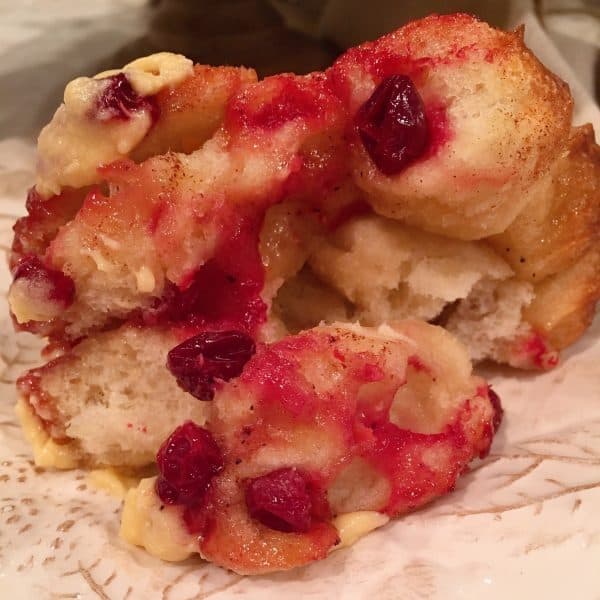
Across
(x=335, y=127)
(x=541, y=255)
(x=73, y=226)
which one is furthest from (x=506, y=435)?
(x=73, y=226)

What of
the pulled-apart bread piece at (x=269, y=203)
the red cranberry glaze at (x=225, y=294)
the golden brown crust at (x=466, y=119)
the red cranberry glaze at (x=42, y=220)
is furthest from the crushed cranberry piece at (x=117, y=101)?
the golden brown crust at (x=466, y=119)

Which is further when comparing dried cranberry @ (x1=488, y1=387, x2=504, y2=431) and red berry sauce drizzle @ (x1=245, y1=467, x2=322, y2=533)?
dried cranberry @ (x1=488, y1=387, x2=504, y2=431)

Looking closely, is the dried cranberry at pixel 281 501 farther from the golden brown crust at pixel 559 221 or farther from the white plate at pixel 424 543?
the golden brown crust at pixel 559 221

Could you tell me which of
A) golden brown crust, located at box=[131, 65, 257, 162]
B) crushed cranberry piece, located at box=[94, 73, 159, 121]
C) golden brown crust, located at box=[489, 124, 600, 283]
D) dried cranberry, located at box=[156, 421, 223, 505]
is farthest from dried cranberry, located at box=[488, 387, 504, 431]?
crushed cranberry piece, located at box=[94, 73, 159, 121]

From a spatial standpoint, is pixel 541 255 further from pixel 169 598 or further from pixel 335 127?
pixel 169 598

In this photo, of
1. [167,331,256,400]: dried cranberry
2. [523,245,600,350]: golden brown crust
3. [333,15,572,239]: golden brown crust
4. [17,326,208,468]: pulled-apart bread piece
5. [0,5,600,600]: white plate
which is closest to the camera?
[0,5,600,600]: white plate

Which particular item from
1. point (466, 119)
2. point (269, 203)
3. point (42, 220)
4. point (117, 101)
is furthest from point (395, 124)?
point (42, 220)

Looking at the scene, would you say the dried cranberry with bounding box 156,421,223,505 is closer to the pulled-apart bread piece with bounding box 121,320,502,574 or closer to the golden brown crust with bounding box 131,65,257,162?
the pulled-apart bread piece with bounding box 121,320,502,574

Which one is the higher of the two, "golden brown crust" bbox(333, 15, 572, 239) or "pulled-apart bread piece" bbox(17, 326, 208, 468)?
"golden brown crust" bbox(333, 15, 572, 239)
